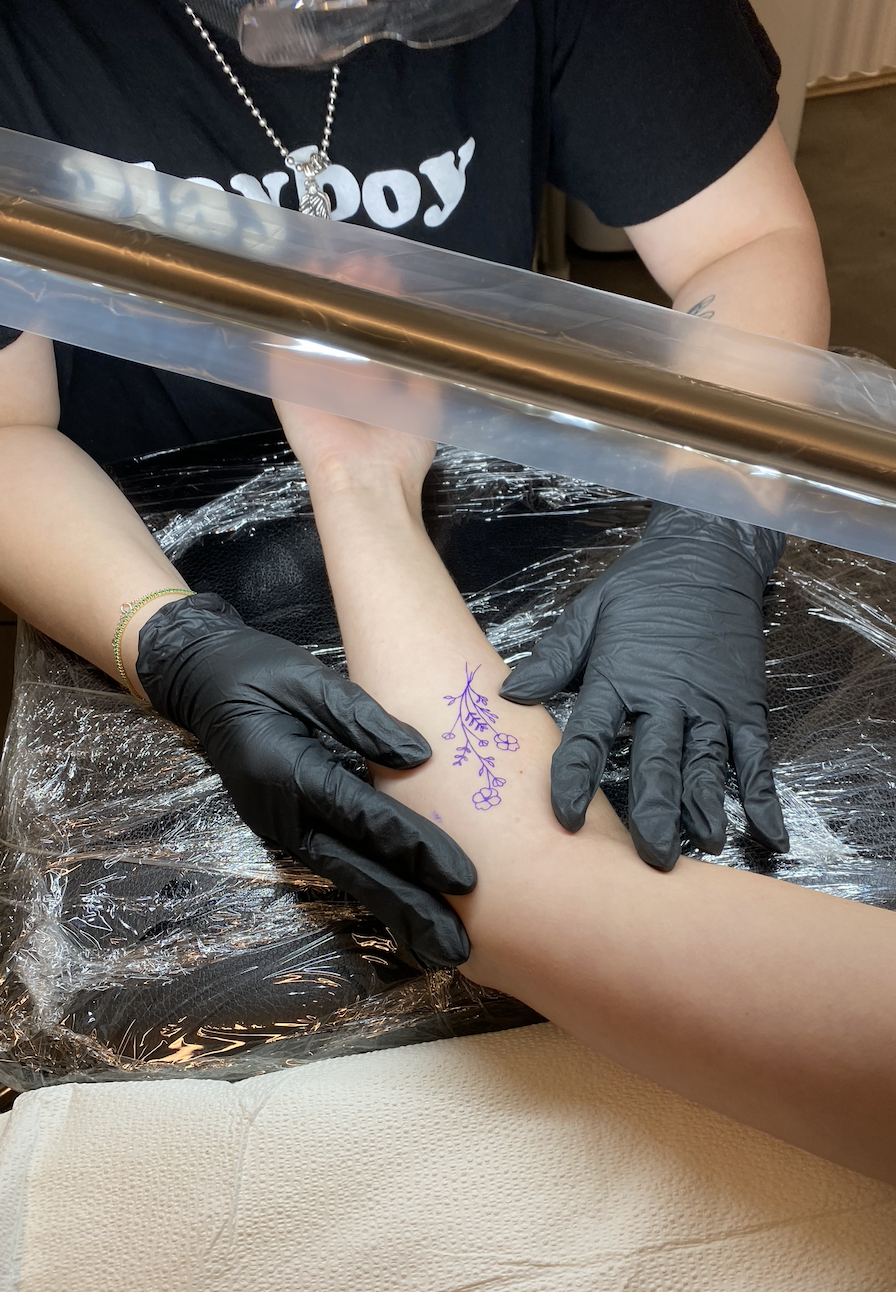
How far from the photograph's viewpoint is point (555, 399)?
0.40 metres

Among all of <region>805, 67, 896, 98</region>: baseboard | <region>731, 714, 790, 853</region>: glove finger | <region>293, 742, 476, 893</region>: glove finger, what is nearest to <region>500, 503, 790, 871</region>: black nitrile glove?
<region>731, 714, 790, 853</region>: glove finger

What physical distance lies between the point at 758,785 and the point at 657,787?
0.10 metres

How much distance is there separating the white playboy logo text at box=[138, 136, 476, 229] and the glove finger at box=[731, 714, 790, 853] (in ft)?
2.72

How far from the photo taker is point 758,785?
2.81 ft

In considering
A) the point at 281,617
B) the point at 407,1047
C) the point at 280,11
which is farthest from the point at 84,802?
the point at 280,11

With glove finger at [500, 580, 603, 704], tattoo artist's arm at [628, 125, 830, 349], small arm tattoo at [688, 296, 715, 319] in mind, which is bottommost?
glove finger at [500, 580, 603, 704]

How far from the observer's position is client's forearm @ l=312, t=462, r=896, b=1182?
27.7 inches

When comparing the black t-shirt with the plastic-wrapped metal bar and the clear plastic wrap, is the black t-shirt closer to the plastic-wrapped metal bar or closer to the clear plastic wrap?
the clear plastic wrap

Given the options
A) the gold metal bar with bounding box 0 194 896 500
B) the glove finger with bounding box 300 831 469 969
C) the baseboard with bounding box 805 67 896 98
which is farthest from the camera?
the baseboard with bounding box 805 67 896 98

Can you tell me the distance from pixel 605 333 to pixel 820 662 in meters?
0.64

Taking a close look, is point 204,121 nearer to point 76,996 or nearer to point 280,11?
point 280,11

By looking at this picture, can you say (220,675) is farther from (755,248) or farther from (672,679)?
(755,248)

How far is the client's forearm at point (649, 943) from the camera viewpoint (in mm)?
704

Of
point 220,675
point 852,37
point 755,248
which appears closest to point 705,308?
point 755,248
